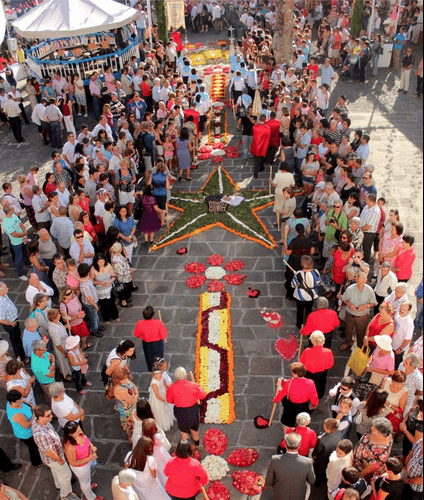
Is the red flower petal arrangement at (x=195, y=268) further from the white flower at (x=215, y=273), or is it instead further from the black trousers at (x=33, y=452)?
the black trousers at (x=33, y=452)

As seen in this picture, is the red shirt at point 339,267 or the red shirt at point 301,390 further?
the red shirt at point 339,267

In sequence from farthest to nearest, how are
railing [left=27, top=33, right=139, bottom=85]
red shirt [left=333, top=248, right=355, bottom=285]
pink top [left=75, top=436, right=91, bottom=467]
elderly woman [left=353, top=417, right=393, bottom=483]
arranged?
railing [left=27, top=33, right=139, bottom=85] < red shirt [left=333, top=248, right=355, bottom=285] < pink top [left=75, top=436, right=91, bottom=467] < elderly woman [left=353, top=417, right=393, bottom=483]

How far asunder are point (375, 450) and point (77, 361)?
439 cm

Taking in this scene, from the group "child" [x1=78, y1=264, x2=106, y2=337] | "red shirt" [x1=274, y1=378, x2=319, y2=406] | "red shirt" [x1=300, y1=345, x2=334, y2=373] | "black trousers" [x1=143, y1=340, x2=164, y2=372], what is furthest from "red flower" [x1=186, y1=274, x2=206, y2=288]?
"red shirt" [x1=274, y1=378, x2=319, y2=406]

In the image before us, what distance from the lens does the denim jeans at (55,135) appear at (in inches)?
622

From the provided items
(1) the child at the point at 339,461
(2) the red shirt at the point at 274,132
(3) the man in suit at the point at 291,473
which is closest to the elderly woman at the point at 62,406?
(3) the man in suit at the point at 291,473

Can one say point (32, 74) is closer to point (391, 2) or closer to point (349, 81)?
point (349, 81)

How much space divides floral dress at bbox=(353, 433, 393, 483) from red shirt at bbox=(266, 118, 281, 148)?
914 centimetres

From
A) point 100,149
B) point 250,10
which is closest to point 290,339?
point 100,149

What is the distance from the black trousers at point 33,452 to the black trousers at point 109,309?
114 inches

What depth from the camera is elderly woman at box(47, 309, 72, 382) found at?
7449 mm

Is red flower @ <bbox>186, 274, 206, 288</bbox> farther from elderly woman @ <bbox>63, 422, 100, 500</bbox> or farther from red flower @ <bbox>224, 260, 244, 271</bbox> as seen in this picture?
elderly woman @ <bbox>63, 422, 100, 500</bbox>

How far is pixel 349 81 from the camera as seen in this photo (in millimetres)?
20109

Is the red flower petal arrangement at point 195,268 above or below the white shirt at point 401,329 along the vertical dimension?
below
